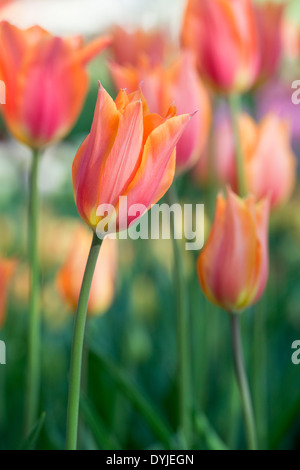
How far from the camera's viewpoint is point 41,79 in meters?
0.38

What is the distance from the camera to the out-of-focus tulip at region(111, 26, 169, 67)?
21.6 inches

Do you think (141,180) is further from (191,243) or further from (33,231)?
(191,243)

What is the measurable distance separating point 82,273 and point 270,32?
1.01 feet

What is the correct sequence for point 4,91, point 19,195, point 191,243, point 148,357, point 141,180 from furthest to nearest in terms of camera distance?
point 19,195 < point 148,357 < point 191,243 < point 4,91 < point 141,180

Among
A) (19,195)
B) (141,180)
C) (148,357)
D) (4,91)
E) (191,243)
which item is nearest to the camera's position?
(141,180)

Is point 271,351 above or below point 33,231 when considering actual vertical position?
below

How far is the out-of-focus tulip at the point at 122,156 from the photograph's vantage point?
0.26 m

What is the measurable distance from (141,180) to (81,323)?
7 cm

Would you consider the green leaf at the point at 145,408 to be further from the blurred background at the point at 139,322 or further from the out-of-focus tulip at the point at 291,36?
the out-of-focus tulip at the point at 291,36

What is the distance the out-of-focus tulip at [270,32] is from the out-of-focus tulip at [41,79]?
0.24 m

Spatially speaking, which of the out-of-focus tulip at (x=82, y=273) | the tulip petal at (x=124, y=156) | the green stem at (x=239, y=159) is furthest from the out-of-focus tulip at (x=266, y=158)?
the tulip petal at (x=124, y=156)

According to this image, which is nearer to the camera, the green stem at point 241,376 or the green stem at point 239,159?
the green stem at point 241,376
